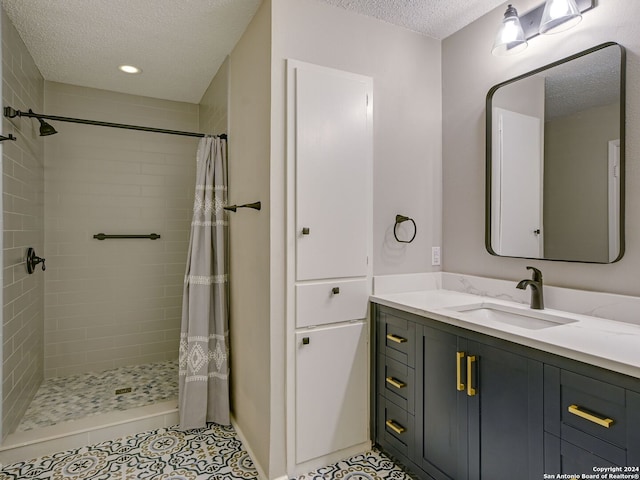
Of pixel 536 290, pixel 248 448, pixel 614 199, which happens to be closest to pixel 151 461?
pixel 248 448

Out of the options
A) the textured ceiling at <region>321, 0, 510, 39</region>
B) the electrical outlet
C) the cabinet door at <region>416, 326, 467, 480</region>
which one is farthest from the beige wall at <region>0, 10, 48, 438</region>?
the electrical outlet

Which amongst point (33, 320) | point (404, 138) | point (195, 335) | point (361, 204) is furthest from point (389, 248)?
point (33, 320)

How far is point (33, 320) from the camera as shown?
8.66 feet

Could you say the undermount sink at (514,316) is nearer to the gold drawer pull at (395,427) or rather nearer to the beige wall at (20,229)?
the gold drawer pull at (395,427)

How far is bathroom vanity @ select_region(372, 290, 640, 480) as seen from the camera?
105 centimetres

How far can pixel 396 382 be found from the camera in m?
1.85

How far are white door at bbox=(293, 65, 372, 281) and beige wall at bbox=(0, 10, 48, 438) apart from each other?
162cm

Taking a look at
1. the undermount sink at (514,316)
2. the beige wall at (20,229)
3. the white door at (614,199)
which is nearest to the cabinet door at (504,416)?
the undermount sink at (514,316)

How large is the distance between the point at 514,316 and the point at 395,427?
0.81 m

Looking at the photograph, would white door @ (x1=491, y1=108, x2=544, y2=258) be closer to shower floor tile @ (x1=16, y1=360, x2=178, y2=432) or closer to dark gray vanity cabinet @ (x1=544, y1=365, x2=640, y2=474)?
dark gray vanity cabinet @ (x1=544, y1=365, x2=640, y2=474)

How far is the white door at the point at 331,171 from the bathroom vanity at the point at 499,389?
0.36 meters

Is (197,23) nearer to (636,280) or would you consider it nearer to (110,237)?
(110,237)

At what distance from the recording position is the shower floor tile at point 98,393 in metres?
2.34

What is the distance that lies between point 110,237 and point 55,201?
1.61 feet
